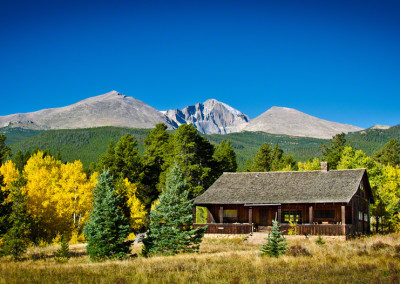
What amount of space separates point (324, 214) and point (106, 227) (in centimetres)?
2310

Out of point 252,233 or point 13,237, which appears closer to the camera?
point 13,237

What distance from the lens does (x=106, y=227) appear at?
78.0 ft

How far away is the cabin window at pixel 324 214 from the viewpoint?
39.3 m

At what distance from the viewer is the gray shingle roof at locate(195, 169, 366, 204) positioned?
3709 centimetres

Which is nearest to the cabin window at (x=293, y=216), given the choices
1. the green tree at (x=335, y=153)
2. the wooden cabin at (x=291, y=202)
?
the wooden cabin at (x=291, y=202)

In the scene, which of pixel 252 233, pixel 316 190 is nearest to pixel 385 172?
pixel 316 190

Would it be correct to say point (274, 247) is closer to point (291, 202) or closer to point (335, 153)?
point (291, 202)

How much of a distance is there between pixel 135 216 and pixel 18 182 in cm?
1731

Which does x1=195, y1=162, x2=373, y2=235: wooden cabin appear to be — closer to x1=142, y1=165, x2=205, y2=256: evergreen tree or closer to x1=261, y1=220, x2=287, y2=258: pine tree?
x1=261, y1=220, x2=287, y2=258: pine tree

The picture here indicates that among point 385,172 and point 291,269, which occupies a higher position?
point 385,172

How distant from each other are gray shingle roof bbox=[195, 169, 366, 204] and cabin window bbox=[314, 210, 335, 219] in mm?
2604

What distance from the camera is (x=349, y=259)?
856 inches

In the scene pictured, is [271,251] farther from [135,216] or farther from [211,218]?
[135,216]

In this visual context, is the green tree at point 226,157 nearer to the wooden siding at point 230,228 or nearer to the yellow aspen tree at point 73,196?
the wooden siding at point 230,228
